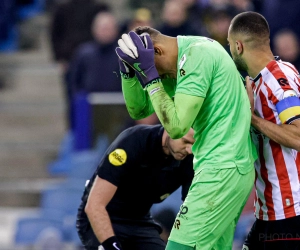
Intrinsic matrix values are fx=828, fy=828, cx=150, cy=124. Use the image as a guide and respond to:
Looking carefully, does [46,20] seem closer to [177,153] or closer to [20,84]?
[20,84]

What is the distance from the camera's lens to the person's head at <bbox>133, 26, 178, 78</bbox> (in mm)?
4418

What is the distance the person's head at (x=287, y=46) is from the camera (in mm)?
8555

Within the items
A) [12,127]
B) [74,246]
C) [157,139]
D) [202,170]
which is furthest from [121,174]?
[12,127]

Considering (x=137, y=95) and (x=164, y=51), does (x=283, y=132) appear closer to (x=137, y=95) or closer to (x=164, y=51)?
(x=164, y=51)

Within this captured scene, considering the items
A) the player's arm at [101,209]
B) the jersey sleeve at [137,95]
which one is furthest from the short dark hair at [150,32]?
the player's arm at [101,209]

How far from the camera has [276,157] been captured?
14.8 feet

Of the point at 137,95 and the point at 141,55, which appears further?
the point at 137,95

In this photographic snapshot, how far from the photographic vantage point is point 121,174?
197 inches

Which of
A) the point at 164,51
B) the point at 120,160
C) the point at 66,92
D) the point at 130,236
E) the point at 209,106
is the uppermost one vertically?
the point at 164,51

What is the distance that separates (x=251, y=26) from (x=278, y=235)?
1.15m

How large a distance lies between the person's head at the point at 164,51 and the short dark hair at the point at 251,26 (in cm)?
37

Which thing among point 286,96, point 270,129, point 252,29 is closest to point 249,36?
point 252,29

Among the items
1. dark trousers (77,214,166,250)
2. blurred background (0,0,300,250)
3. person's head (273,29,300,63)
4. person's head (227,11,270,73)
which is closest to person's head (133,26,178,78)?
person's head (227,11,270,73)

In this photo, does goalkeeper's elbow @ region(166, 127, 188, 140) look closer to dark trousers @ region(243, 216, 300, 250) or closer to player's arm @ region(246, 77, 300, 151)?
player's arm @ region(246, 77, 300, 151)
